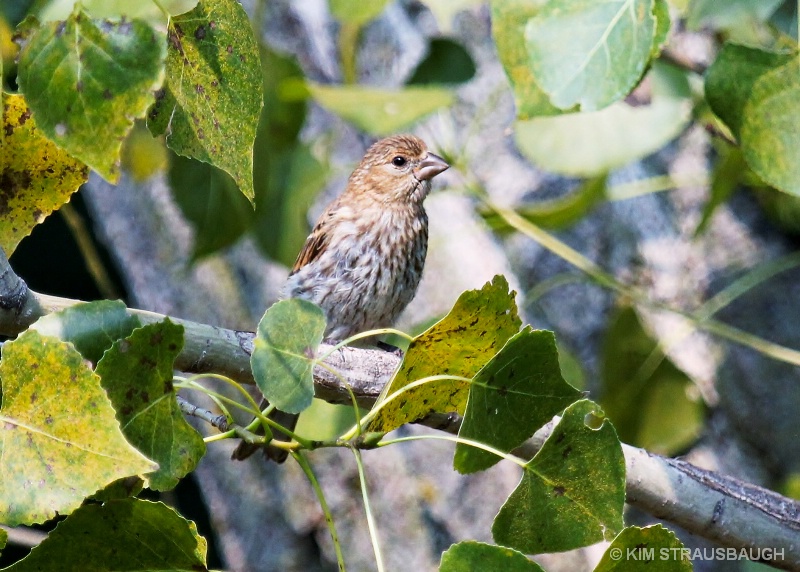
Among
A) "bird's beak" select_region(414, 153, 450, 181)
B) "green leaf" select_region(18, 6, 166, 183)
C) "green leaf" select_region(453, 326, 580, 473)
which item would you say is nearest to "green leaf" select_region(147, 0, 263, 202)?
"green leaf" select_region(18, 6, 166, 183)

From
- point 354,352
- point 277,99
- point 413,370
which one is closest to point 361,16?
point 277,99

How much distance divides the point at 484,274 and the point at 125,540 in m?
2.68

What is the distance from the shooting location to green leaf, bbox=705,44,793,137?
1785 millimetres

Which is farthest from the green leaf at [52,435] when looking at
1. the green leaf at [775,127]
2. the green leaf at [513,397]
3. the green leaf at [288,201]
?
the green leaf at [288,201]

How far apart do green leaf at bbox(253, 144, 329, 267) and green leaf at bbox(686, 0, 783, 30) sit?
1.30m

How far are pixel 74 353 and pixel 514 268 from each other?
3285 millimetres

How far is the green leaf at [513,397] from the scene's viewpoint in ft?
4.38

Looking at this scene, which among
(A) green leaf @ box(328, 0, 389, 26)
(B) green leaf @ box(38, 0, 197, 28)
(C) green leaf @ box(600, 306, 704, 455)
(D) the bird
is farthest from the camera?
(D) the bird

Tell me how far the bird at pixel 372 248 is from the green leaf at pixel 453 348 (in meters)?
1.71

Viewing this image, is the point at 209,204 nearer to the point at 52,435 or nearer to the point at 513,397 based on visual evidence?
the point at 513,397

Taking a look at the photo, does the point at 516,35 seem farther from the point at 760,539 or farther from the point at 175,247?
the point at 175,247

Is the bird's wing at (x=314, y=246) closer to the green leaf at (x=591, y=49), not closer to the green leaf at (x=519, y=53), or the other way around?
the green leaf at (x=519, y=53)

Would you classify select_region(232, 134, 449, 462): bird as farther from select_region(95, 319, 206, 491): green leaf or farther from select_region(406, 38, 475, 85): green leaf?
select_region(95, 319, 206, 491): green leaf

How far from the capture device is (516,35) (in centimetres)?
194
